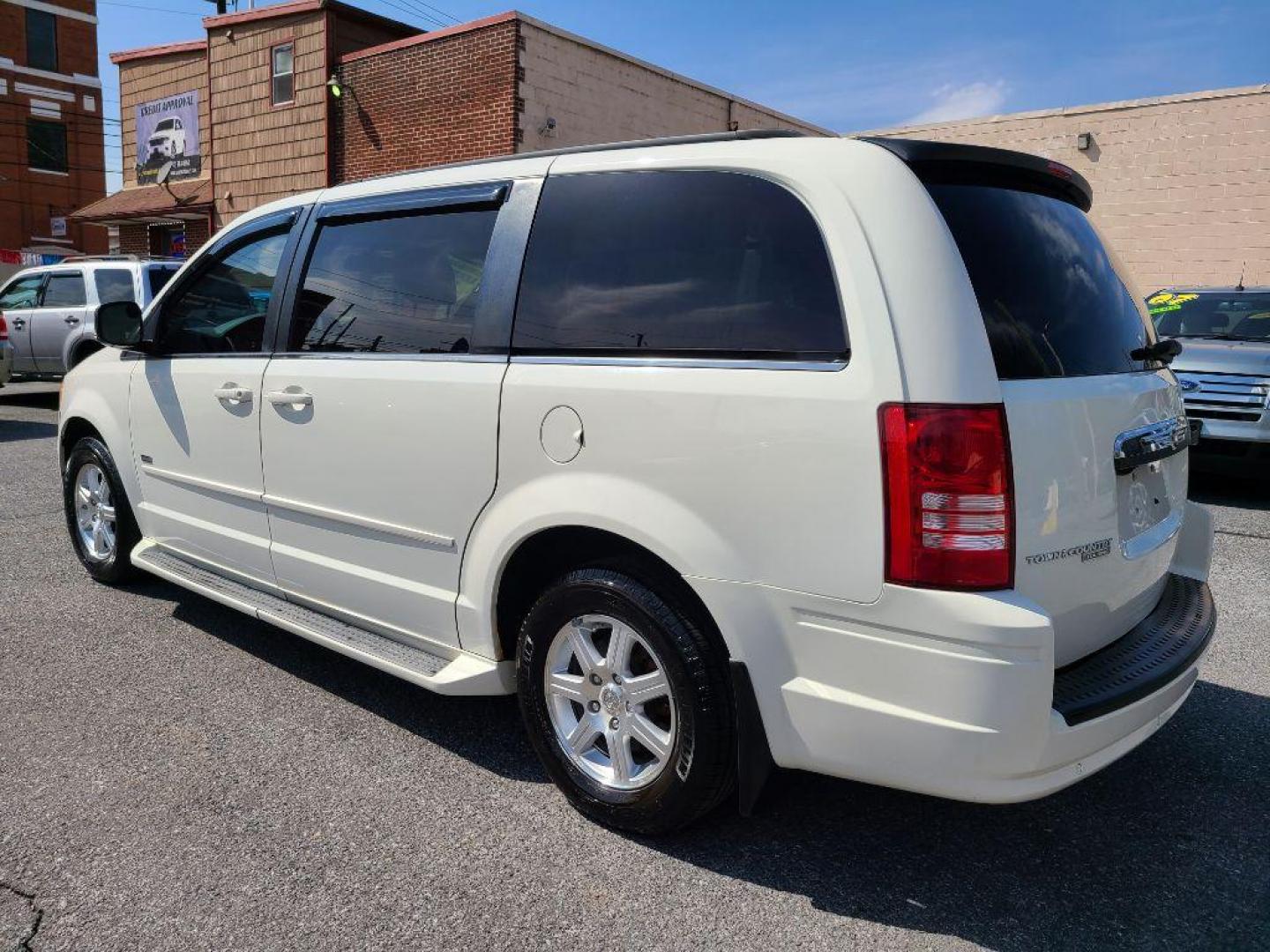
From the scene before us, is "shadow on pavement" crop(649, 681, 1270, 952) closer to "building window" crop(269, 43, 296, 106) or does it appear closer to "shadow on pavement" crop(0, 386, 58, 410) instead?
"shadow on pavement" crop(0, 386, 58, 410)

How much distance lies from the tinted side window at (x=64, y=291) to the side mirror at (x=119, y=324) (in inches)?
398

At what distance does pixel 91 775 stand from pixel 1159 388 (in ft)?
11.5

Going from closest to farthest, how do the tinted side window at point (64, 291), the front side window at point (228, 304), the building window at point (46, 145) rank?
1. the front side window at point (228, 304)
2. the tinted side window at point (64, 291)
3. the building window at point (46, 145)

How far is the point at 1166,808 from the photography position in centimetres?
306

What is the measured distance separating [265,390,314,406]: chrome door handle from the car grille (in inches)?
263

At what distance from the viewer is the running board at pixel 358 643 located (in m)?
3.12

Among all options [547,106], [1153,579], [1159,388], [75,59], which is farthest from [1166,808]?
[75,59]

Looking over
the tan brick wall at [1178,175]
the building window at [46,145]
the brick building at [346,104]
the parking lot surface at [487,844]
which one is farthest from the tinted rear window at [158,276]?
the building window at [46,145]

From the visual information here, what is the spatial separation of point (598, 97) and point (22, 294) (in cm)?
932

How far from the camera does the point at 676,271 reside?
2688 millimetres

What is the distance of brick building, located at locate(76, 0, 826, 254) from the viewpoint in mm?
15797

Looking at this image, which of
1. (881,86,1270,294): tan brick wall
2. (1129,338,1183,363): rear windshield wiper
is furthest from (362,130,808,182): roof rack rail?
(881,86,1270,294): tan brick wall

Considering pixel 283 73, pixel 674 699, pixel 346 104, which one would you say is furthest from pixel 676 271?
pixel 283 73

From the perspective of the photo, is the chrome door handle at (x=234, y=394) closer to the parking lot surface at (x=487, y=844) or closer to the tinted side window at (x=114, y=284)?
the parking lot surface at (x=487, y=844)
